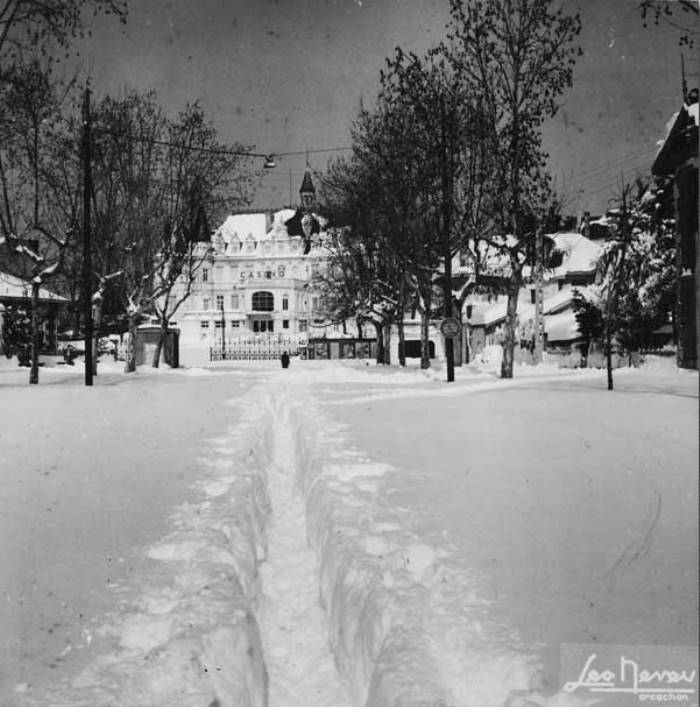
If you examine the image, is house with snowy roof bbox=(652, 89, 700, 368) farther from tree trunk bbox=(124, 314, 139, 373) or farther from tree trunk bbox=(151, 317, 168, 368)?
tree trunk bbox=(151, 317, 168, 368)

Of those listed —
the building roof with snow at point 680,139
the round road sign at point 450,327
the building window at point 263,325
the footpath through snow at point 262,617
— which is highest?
the building window at point 263,325

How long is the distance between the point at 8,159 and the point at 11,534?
15268 millimetres

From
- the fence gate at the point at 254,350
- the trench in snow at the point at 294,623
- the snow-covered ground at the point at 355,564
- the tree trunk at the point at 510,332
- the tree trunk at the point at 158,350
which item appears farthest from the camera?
the fence gate at the point at 254,350

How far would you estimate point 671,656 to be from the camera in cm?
227

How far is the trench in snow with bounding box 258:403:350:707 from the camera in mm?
3818

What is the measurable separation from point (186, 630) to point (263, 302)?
79019 millimetres

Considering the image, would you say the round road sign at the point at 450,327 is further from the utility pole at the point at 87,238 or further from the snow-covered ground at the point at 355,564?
the snow-covered ground at the point at 355,564

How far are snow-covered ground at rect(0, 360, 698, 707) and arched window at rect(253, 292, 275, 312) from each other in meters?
72.7

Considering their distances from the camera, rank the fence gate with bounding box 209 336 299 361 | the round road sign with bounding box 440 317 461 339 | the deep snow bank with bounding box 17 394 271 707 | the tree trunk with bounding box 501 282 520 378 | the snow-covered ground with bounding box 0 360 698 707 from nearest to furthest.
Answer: the snow-covered ground with bounding box 0 360 698 707, the deep snow bank with bounding box 17 394 271 707, the round road sign with bounding box 440 317 461 339, the tree trunk with bounding box 501 282 520 378, the fence gate with bounding box 209 336 299 361

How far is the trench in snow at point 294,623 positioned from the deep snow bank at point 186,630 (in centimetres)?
13

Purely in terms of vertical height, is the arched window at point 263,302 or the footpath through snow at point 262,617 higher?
the arched window at point 263,302

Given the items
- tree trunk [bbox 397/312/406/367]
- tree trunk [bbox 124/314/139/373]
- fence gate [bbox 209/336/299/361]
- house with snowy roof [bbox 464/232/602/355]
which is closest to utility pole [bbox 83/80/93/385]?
tree trunk [bbox 124/314/139/373]

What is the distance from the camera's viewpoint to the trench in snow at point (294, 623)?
382cm

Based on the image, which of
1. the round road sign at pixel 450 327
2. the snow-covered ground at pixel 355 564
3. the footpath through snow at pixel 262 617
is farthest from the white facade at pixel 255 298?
the footpath through snow at pixel 262 617
